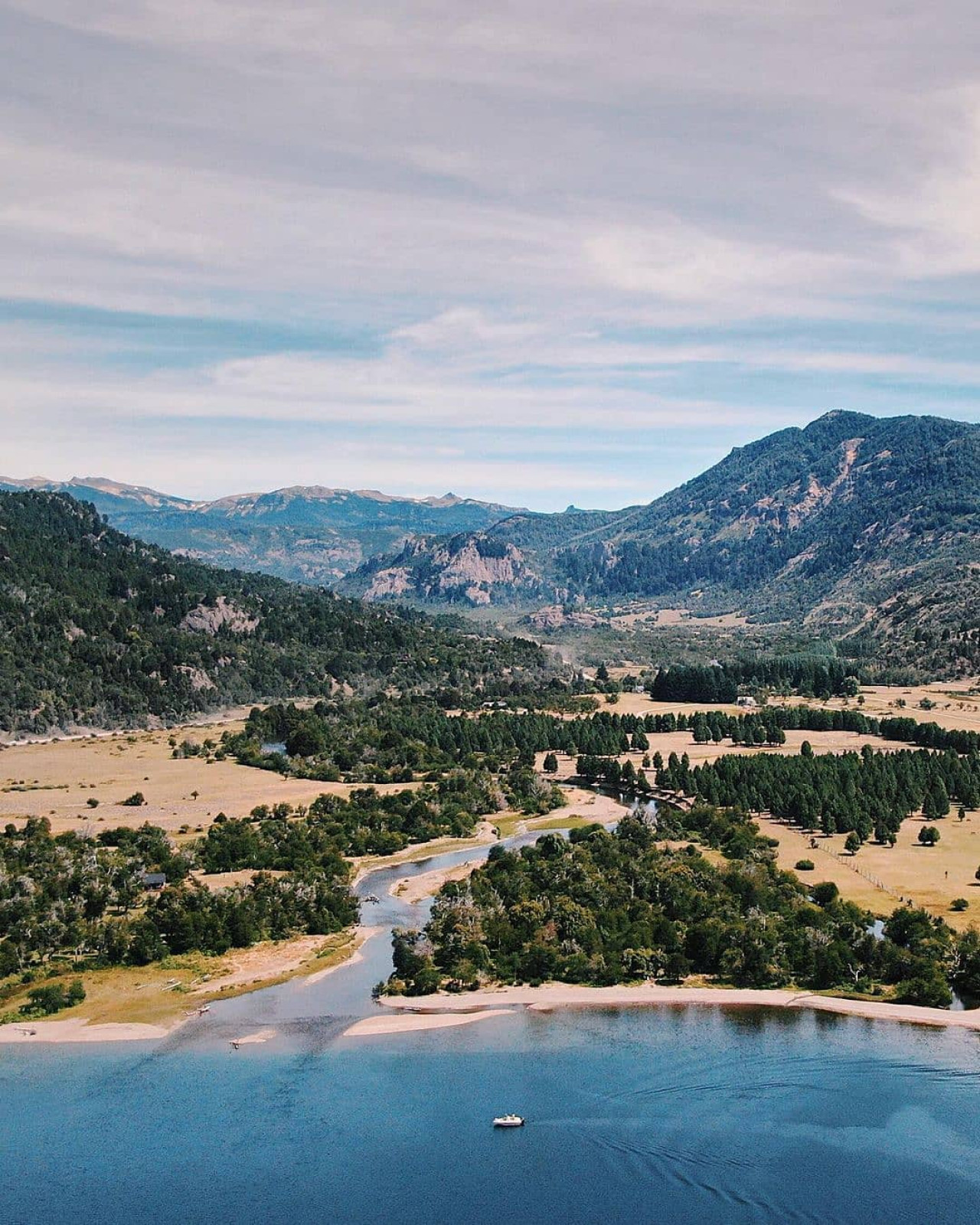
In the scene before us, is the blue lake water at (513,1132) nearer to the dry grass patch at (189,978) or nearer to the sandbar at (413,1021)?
the sandbar at (413,1021)

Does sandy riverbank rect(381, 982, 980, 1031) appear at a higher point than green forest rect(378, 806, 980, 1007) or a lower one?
lower

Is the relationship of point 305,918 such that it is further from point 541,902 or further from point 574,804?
point 574,804

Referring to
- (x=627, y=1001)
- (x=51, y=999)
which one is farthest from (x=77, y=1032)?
(x=627, y=1001)

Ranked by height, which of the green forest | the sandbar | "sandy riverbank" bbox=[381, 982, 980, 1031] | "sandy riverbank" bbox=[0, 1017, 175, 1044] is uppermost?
the green forest

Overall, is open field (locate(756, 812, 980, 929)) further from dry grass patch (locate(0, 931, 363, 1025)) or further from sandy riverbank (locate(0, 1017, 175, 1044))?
sandy riverbank (locate(0, 1017, 175, 1044))

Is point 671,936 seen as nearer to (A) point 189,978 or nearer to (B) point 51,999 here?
(A) point 189,978

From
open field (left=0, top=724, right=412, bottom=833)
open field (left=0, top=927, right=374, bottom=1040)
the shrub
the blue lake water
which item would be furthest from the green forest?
open field (left=0, top=724, right=412, bottom=833)

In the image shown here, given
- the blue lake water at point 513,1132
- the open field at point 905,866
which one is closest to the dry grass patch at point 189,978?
the blue lake water at point 513,1132
